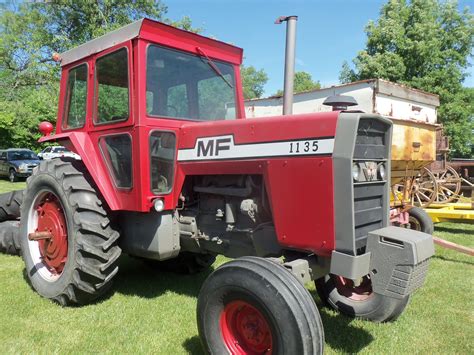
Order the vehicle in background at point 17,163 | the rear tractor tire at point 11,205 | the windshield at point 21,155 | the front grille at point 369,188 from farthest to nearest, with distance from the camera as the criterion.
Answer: the windshield at point 21,155 < the vehicle in background at point 17,163 < the rear tractor tire at point 11,205 < the front grille at point 369,188

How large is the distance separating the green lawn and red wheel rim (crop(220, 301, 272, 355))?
1.52 feet

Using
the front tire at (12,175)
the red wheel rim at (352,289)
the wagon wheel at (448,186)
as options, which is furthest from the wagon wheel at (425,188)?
the front tire at (12,175)

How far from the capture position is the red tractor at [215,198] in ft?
8.34

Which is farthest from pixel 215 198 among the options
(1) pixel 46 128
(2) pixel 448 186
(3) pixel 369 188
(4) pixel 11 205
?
(2) pixel 448 186

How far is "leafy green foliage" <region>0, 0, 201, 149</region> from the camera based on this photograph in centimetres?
1902

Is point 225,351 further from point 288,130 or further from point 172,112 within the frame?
point 172,112

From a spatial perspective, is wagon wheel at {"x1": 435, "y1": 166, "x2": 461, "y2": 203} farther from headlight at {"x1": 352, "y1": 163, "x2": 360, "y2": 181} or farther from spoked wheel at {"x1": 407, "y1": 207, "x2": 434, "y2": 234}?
headlight at {"x1": 352, "y1": 163, "x2": 360, "y2": 181}

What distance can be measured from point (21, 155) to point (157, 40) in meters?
17.6

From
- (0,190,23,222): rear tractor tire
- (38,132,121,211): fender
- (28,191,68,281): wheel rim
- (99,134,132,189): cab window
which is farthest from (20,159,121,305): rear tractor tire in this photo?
(0,190,23,222): rear tractor tire

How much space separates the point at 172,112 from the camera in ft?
12.0

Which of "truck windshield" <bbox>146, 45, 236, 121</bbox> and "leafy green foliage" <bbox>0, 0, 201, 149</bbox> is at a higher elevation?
"leafy green foliage" <bbox>0, 0, 201, 149</bbox>

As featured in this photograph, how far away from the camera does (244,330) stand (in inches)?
104

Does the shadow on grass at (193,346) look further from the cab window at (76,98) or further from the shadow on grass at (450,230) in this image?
the shadow on grass at (450,230)

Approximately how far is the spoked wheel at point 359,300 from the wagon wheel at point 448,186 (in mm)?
7247
